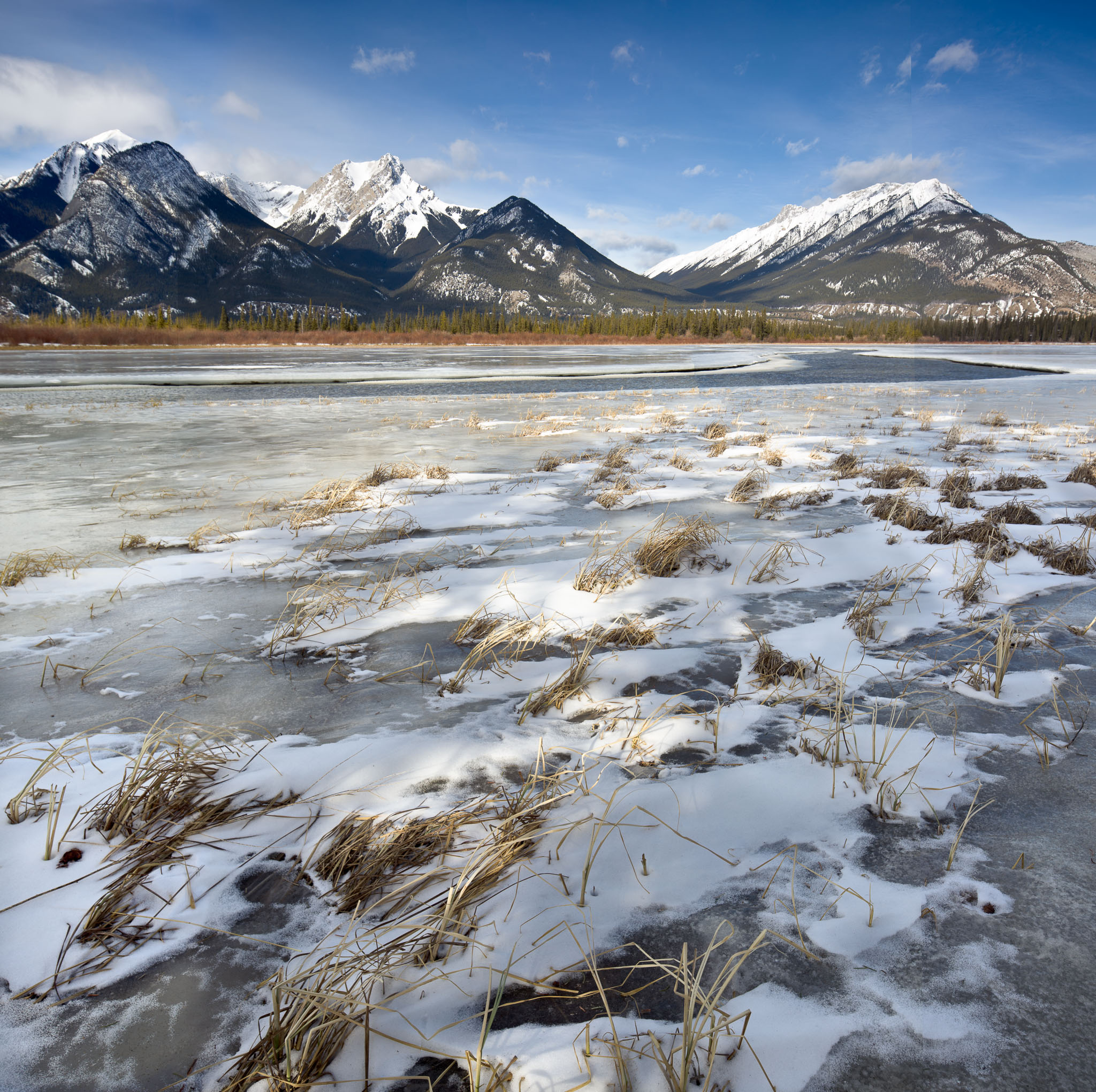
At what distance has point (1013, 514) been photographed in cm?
608

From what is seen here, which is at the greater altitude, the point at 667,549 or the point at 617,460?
the point at 617,460

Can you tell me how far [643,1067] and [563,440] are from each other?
1104 centimetres

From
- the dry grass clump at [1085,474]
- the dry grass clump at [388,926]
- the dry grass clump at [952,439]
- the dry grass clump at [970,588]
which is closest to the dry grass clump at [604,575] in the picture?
the dry grass clump at [388,926]

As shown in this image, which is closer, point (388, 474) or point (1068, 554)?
point (1068, 554)

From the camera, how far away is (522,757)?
266 cm

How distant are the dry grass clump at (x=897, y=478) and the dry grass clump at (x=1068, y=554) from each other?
7.27ft

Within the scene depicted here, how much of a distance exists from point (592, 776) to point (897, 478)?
6.86 metres

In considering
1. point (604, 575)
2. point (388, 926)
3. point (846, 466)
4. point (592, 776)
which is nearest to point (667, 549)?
point (604, 575)

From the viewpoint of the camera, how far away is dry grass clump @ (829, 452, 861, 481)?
8.34 meters

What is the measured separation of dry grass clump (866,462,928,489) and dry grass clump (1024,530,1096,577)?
2.21 metres

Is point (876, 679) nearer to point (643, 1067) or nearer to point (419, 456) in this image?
point (643, 1067)

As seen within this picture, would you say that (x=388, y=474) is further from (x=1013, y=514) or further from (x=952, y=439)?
(x=952, y=439)

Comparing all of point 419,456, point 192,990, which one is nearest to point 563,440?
point 419,456

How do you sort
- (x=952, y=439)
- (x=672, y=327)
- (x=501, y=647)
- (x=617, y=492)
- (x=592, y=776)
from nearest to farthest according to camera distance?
(x=592, y=776), (x=501, y=647), (x=617, y=492), (x=952, y=439), (x=672, y=327)
